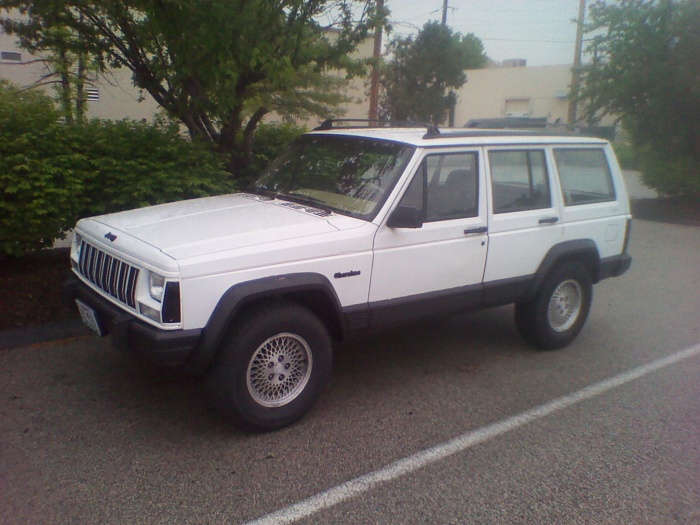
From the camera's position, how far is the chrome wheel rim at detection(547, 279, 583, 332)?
218 inches

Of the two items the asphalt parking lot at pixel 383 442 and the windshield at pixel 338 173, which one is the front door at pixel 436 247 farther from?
the asphalt parking lot at pixel 383 442

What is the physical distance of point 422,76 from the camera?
30.8m

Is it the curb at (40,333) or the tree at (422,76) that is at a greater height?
the tree at (422,76)

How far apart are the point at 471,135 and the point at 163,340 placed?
9.35 ft

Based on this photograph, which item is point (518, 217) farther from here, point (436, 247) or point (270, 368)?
point (270, 368)

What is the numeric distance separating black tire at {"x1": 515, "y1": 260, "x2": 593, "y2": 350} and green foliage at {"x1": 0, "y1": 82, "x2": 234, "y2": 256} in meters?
3.48

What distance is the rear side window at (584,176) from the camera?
213 inches

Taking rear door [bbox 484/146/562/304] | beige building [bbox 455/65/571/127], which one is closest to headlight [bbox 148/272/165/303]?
rear door [bbox 484/146/562/304]

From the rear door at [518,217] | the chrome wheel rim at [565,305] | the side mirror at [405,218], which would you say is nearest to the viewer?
the side mirror at [405,218]

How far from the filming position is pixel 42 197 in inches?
225

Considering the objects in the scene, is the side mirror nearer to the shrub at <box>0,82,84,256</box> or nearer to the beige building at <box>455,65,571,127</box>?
the shrub at <box>0,82,84,256</box>

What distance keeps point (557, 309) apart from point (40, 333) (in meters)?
4.52

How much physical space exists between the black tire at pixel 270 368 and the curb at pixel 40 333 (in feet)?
7.41

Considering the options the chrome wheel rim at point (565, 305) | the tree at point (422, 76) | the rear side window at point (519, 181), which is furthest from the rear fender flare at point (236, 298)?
the tree at point (422, 76)
